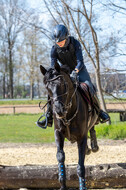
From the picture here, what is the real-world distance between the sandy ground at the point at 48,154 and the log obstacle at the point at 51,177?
6.45 feet

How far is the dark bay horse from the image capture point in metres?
3.99

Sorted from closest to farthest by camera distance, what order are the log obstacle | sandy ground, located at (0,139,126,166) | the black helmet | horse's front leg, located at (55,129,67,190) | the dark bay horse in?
the dark bay horse → horse's front leg, located at (55,129,67,190) → the black helmet → the log obstacle → sandy ground, located at (0,139,126,166)

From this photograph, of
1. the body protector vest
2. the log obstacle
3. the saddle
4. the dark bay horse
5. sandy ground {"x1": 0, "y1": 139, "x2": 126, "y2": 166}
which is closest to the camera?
the dark bay horse

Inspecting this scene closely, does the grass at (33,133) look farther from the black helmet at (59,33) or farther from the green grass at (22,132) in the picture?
the black helmet at (59,33)

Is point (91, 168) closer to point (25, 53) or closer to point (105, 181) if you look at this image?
point (105, 181)

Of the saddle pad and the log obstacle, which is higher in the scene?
the saddle pad

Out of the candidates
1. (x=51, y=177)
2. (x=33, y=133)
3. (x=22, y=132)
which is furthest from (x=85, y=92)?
(x=22, y=132)

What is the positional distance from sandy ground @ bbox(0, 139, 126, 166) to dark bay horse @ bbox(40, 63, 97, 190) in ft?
9.78

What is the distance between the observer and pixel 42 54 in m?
29.9

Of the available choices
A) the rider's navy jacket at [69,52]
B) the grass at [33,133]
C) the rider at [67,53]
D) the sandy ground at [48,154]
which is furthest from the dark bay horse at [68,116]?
the grass at [33,133]

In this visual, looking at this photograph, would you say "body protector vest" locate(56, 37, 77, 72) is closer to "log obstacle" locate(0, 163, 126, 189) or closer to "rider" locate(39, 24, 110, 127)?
"rider" locate(39, 24, 110, 127)

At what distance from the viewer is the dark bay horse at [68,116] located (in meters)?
3.99

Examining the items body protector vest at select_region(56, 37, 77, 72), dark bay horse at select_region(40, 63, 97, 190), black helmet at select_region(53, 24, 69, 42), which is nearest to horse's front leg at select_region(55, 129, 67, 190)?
dark bay horse at select_region(40, 63, 97, 190)

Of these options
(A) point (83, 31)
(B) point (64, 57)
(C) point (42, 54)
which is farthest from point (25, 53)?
(B) point (64, 57)
